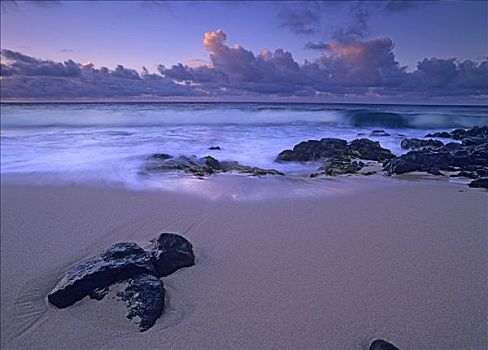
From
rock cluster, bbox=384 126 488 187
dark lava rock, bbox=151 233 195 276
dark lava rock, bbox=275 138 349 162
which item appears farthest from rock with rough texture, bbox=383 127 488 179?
dark lava rock, bbox=151 233 195 276

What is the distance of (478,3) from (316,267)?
3.35 metres

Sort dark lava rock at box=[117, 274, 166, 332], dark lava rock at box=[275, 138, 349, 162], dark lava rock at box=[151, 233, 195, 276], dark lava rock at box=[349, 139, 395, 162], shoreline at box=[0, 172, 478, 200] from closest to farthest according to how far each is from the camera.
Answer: dark lava rock at box=[117, 274, 166, 332] → dark lava rock at box=[151, 233, 195, 276] → shoreline at box=[0, 172, 478, 200] → dark lava rock at box=[349, 139, 395, 162] → dark lava rock at box=[275, 138, 349, 162]

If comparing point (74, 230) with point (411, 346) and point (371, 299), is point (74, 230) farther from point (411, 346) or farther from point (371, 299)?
point (411, 346)

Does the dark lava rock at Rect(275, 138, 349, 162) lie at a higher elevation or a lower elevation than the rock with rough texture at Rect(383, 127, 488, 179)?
lower

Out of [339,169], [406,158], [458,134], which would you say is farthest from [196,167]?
[458,134]

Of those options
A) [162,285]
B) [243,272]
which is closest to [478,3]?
[243,272]

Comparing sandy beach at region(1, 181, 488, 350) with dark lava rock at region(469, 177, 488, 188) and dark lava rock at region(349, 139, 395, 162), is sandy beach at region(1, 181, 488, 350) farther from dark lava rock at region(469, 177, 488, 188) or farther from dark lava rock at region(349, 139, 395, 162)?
dark lava rock at region(349, 139, 395, 162)

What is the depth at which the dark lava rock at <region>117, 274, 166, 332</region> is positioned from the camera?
238cm

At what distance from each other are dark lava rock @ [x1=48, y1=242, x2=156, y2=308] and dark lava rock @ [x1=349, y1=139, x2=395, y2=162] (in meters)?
7.72

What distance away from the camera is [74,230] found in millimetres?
4145

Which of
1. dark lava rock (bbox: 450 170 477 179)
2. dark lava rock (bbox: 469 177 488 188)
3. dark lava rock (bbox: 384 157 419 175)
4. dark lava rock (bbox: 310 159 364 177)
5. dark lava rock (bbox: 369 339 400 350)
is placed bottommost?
dark lava rock (bbox: 310 159 364 177)

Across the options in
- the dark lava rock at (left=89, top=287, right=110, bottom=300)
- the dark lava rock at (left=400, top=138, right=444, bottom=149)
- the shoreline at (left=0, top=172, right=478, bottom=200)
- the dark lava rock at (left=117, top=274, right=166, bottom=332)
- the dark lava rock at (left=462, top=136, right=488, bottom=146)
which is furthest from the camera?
the dark lava rock at (left=400, top=138, right=444, bottom=149)

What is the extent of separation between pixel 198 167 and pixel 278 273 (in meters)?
5.02

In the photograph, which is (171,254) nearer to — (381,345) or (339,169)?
(381,345)
